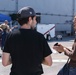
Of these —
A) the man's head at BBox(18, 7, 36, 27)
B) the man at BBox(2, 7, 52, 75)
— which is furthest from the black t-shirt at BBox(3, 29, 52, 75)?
the man's head at BBox(18, 7, 36, 27)

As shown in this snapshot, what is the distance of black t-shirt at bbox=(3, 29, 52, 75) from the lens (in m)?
4.21

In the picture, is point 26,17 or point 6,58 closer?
point 26,17

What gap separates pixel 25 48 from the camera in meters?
4.23

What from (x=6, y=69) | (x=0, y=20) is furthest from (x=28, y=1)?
(x=6, y=69)

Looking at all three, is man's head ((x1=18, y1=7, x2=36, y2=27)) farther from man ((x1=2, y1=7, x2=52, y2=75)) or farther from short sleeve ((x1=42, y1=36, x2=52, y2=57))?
short sleeve ((x1=42, y1=36, x2=52, y2=57))

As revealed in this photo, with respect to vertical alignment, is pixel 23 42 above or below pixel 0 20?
above

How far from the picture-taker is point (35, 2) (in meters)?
34.7

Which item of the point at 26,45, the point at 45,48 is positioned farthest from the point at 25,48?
the point at 45,48

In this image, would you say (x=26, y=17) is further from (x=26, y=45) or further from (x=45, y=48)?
(x=45, y=48)

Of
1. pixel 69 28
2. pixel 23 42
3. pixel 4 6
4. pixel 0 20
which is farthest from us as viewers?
pixel 69 28

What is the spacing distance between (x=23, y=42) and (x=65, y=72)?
113cm

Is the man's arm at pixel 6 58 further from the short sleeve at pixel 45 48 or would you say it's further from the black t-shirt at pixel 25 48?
the short sleeve at pixel 45 48

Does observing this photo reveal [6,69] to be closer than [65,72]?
No

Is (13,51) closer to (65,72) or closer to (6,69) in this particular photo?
(65,72)
